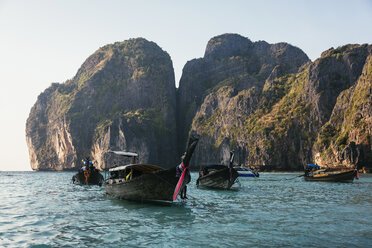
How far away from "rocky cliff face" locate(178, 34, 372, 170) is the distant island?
405 mm

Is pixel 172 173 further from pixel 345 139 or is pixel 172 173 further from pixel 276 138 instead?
pixel 276 138

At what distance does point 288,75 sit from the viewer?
534 ft

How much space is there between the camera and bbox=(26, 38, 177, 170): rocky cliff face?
15988cm

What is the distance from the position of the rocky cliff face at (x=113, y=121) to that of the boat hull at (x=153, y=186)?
5085 inches

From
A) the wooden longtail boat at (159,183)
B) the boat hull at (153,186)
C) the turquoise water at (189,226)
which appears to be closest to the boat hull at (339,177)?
the turquoise water at (189,226)

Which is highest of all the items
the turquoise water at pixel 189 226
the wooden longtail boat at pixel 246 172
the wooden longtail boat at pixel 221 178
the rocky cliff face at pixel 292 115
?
the rocky cliff face at pixel 292 115

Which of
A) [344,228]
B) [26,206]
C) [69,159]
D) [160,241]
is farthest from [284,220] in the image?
[69,159]

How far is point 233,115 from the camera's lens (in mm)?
154750

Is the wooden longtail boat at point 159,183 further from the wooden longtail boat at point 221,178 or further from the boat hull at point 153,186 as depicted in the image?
the wooden longtail boat at point 221,178

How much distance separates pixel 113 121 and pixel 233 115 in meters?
62.5

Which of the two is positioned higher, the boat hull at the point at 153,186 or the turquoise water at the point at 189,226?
the boat hull at the point at 153,186

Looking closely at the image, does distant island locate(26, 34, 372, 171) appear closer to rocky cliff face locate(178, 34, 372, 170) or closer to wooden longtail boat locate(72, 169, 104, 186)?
rocky cliff face locate(178, 34, 372, 170)

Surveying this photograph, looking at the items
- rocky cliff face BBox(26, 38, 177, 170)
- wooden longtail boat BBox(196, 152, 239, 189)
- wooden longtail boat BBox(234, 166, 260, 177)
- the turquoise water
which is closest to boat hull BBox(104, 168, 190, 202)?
the turquoise water

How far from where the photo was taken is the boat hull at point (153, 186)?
22.8 m
